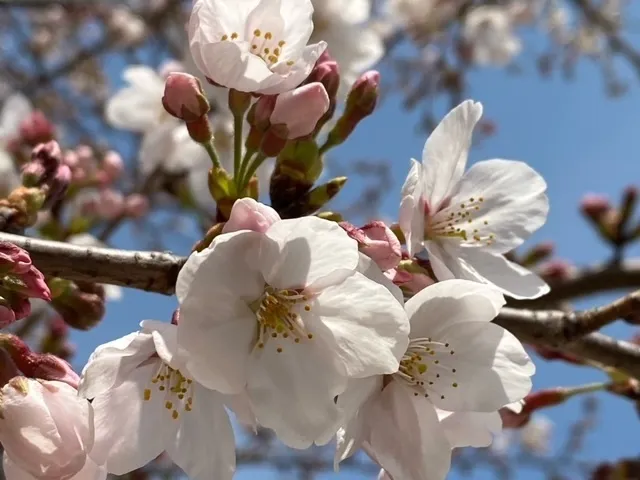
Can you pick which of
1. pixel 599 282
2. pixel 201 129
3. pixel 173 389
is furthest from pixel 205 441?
pixel 599 282

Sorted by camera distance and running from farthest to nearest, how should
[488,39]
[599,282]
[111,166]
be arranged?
[488,39] → [111,166] → [599,282]

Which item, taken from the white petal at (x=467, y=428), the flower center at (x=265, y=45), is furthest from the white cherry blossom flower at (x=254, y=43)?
the white petal at (x=467, y=428)

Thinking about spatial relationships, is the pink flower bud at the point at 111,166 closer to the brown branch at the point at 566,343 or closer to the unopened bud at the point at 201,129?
the unopened bud at the point at 201,129

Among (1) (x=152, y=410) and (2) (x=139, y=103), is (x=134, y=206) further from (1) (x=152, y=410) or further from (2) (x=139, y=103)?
(1) (x=152, y=410)

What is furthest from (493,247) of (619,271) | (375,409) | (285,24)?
(619,271)

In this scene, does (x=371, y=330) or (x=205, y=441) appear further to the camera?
(x=205, y=441)

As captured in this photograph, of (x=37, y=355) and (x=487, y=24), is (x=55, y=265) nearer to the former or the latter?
(x=37, y=355)
